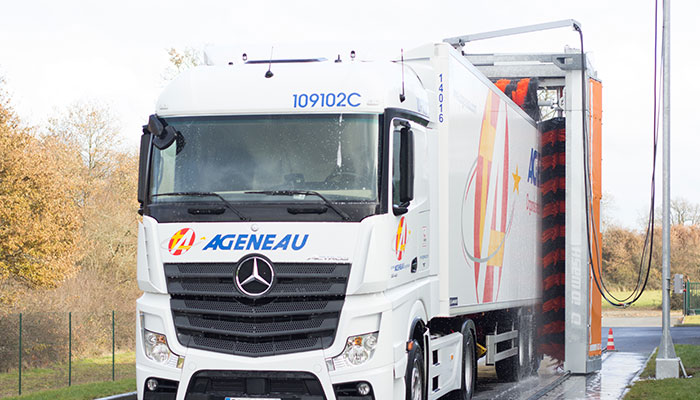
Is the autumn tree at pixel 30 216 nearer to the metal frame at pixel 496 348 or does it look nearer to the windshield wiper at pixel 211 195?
the metal frame at pixel 496 348

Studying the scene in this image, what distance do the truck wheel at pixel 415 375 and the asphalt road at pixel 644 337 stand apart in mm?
17414

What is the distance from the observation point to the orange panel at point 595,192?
16.8m

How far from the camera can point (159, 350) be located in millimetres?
8758

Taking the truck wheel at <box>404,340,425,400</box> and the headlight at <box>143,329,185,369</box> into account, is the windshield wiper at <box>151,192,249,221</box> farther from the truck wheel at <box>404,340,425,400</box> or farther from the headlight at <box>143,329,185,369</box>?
the truck wheel at <box>404,340,425,400</box>

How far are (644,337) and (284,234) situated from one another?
27194 mm

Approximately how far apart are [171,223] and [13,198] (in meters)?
25.4

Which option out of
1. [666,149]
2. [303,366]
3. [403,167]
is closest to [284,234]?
[303,366]

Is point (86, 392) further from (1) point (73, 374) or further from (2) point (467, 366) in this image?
(1) point (73, 374)

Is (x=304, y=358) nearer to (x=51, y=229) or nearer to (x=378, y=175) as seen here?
(x=378, y=175)

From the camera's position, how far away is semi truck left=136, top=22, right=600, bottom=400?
851 cm

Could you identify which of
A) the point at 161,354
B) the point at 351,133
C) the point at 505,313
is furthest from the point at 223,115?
the point at 505,313

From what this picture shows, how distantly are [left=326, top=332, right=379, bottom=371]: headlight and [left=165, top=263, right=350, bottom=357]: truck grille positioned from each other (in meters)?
0.15

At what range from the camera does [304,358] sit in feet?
27.8

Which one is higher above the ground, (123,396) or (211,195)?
(211,195)
